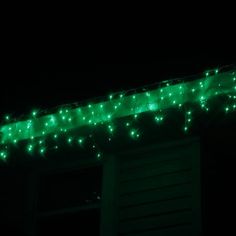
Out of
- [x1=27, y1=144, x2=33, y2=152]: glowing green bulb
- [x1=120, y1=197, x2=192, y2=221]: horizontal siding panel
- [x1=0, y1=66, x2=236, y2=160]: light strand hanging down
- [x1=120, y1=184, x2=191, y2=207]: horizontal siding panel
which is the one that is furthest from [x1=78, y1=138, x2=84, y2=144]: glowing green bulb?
[x1=120, y1=197, x2=192, y2=221]: horizontal siding panel

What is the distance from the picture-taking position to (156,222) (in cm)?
856

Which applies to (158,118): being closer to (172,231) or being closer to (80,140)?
(80,140)

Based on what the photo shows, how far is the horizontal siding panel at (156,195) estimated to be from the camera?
867cm

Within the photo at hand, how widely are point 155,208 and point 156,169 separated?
0.57m

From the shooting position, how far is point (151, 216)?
8.65m

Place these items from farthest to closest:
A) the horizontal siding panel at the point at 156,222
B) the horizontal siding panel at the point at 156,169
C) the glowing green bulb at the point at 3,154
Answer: the glowing green bulb at the point at 3,154 < the horizontal siding panel at the point at 156,169 < the horizontal siding panel at the point at 156,222

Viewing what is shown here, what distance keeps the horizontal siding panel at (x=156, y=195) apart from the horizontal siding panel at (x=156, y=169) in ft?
0.81

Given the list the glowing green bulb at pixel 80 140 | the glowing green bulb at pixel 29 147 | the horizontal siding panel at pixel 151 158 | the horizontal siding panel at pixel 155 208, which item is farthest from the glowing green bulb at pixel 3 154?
the horizontal siding panel at pixel 155 208

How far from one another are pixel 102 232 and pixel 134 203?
1.77ft

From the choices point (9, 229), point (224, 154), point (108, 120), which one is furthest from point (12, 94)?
point (224, 154)

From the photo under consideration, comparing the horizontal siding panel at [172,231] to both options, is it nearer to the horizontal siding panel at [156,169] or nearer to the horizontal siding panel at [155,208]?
the horizontal siding panel at [155,208]

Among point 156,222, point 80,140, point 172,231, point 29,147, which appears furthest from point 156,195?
point 29,147

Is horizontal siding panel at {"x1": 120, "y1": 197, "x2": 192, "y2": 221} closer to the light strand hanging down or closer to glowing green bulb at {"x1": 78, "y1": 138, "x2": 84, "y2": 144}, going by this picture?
the light strand hanging down

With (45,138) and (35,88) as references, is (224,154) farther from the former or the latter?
(35,88)
